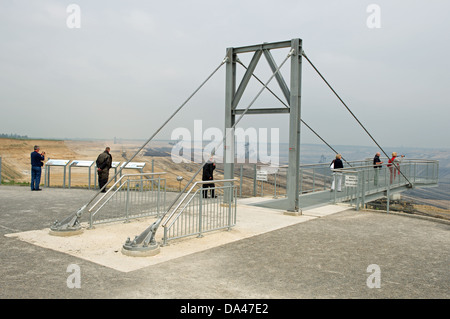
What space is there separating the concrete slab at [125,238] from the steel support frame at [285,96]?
3.95ft

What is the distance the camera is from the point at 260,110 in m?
11.7

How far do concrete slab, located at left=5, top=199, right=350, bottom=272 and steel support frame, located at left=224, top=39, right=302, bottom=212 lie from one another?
3.95 ft

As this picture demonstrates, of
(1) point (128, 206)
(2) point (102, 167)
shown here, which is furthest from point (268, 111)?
(2) point (102, 167)

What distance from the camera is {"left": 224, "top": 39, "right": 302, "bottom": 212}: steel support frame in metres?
10.9

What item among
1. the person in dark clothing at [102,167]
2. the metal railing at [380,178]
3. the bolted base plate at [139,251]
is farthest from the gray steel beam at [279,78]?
the person in dark clothing at [102,167]

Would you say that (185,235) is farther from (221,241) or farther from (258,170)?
(258,170)

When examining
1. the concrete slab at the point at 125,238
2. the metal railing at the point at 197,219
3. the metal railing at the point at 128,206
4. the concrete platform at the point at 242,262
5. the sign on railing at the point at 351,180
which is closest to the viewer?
the concrete platform at the point at 242,262

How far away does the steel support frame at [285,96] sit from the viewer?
1090 cm

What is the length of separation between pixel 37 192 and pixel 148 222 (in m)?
7.46

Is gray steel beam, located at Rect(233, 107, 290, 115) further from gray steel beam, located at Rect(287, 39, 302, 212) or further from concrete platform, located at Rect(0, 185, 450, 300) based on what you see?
concrete platform, located at Rect(0, 185, 450, 300)

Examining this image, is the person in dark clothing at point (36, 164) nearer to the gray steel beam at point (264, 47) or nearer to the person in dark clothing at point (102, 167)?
the person in dark clothing at point (102, 167)

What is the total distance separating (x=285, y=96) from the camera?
37.0 feet

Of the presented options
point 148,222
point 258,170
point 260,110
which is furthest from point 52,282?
point 258,170
